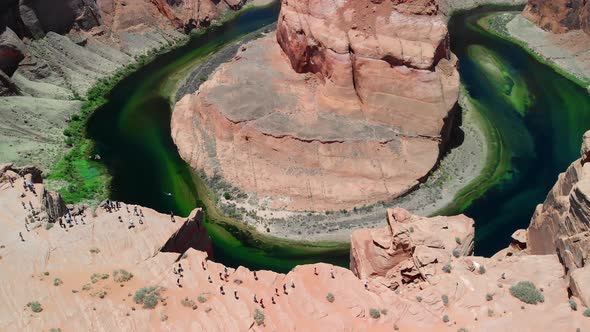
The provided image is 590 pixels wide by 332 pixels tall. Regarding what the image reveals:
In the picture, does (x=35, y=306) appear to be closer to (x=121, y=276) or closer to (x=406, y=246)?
(x=121, y=276)

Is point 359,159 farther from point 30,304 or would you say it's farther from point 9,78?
point 9,78

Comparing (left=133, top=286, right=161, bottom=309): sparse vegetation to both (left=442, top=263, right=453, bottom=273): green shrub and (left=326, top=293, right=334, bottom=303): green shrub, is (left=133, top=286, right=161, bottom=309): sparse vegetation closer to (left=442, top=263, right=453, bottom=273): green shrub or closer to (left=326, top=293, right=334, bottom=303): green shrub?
(left=326, top=293, right=334, bottom=303): green shrub

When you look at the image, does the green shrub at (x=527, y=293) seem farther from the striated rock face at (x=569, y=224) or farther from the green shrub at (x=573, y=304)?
the striated rock face at (x=569, y=224)

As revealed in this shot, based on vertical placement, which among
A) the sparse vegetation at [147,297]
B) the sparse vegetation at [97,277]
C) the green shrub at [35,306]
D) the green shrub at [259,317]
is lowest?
the green shrub at [259,317]

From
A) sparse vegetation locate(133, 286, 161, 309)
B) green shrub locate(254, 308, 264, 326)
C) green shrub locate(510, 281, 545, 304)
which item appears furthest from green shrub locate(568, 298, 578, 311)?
sparse vegetation locate(133, 286, 161, 309)

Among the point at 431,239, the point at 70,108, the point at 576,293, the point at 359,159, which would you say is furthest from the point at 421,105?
the point at 70,108

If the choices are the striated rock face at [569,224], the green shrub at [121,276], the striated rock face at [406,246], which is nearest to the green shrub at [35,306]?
the green shrub at [121,276]
